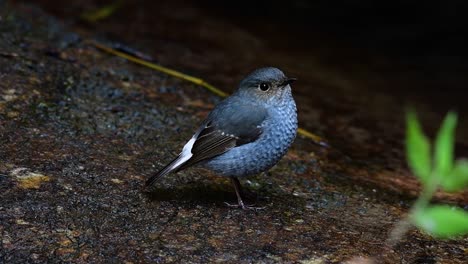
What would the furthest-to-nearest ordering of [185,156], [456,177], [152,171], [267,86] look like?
[152,171] → [267,86] → [185,156] → [456,177]

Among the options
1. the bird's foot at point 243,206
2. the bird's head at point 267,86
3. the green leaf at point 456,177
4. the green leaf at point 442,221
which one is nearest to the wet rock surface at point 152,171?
the bird's foot at point 243,206

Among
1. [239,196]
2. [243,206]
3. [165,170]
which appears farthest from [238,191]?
[165,170]

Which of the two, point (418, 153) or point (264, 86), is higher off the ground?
point (264, 86)

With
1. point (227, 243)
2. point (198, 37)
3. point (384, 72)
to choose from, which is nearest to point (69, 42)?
point (198, 37)

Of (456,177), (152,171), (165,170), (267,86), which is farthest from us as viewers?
(152,171)

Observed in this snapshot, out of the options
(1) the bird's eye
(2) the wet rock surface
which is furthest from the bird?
(2) the wet rock surface

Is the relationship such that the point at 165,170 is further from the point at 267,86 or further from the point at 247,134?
the point at 267,86

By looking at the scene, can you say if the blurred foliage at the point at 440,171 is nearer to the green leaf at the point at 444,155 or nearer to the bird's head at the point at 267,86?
the green leaf at the point at 444,155
